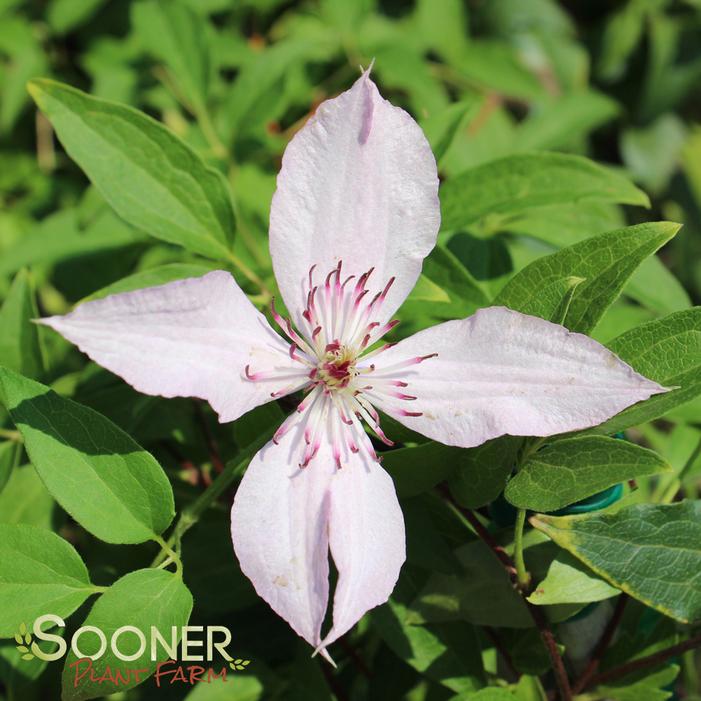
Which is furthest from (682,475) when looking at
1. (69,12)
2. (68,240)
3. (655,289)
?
(69,12)

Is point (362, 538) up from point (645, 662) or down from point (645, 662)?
up

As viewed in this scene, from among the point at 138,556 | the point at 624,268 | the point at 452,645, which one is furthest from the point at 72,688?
the point at 624,268

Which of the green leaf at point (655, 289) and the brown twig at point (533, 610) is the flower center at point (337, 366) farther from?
the green leaf at point (655, 289)

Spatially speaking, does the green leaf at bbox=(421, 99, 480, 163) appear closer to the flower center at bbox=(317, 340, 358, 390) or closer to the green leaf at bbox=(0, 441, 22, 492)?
the flower center at bbox=(317, 340, 358, 390)

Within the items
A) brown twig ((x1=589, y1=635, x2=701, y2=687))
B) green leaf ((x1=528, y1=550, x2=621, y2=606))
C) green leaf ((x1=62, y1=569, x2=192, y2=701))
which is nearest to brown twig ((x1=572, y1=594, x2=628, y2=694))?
brown twig ((x1=589, y1=635, x2=701, y2=687))

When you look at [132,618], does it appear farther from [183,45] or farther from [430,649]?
[183,45]

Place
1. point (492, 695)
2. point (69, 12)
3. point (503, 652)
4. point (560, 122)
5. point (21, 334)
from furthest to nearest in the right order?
1. point (560, 122)
2. point (69, 12)
3. point (21, 334)
4. point (503, 652)
5. point (492, 695)
